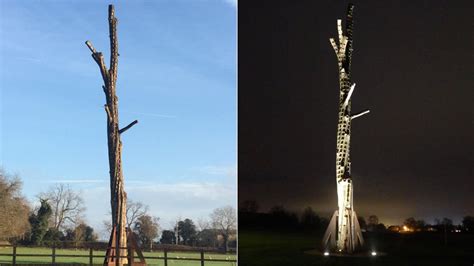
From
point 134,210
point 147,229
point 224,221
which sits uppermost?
point 134,210

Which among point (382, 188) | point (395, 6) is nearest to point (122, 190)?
point (382, 188)

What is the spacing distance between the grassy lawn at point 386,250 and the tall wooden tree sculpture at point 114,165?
130 centimetres

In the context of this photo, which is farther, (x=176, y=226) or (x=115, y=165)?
(x=176, y=226)

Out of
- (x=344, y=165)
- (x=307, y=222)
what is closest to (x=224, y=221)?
(x=307, y=222)

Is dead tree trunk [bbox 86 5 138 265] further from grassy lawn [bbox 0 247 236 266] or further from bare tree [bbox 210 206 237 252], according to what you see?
bare tree [bbox 210 206 237 252]

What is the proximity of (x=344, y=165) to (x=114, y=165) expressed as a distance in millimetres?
2402

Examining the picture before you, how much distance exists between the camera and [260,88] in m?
5.86

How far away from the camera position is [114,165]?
6.00 metres

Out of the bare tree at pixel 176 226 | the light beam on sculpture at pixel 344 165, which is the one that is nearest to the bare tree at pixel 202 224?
the bare tree at pixel 176 226

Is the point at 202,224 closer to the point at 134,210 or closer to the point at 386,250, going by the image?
the point at 134,210

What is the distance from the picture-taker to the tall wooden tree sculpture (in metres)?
5.93

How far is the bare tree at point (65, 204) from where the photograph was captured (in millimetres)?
7055

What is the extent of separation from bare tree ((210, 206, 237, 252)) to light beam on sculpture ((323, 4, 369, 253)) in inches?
65.1

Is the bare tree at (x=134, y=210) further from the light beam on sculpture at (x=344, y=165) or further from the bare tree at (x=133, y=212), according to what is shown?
the light beam on sculpture at (x=344, y=165)
